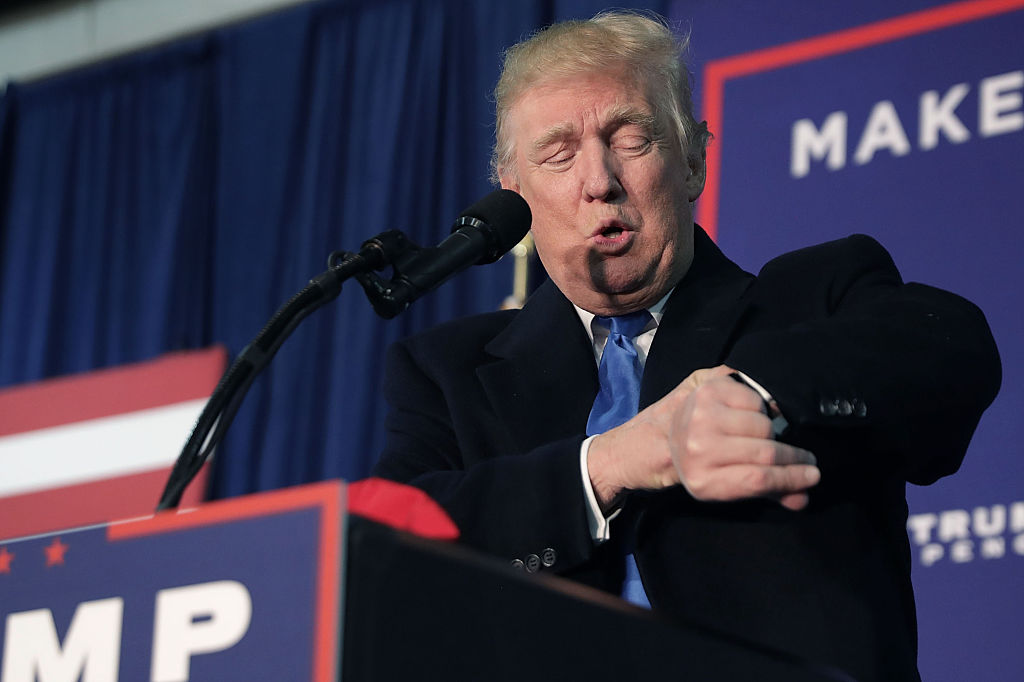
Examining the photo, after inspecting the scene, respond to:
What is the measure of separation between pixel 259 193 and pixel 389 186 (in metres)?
0.51

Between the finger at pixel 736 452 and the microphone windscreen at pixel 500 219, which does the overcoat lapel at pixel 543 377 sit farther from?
the finger at pixel 736 452

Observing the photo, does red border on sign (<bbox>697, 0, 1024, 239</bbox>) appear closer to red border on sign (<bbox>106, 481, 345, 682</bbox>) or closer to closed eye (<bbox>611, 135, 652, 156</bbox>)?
closed eye (<bbox>611, 135, 652, 156</bbox>)

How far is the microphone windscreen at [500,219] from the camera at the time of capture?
1312mm

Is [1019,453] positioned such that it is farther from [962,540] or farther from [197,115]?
[197,115]

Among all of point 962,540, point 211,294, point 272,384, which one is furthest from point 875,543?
point 211,294

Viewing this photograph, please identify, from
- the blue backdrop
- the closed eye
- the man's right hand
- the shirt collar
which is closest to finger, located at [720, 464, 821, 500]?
the man's right hand

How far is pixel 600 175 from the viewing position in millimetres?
1486

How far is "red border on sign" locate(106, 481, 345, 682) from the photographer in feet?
2.51

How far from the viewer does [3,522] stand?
13.8 ft

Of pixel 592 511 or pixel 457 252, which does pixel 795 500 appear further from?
pixel 457 252

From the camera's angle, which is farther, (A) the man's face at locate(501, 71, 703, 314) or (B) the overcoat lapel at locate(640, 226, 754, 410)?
(A) the man's face at locate(501, 71, 703, 314)

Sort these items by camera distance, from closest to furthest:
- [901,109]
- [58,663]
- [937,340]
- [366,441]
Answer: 1. [58,663]
2. [937,340]
3. [901,109]
4. [366,441]

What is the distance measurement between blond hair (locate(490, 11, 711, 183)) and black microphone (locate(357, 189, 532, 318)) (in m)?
0.26

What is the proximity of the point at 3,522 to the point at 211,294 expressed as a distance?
0.91m
